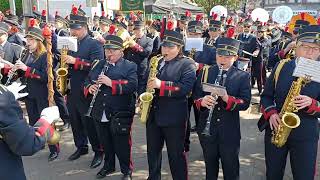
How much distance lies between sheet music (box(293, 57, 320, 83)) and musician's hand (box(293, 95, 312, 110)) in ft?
0.67

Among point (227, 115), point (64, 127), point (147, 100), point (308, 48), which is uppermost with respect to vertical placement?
point (308, 48)

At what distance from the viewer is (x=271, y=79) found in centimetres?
420

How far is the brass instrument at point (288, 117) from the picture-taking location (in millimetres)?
3744

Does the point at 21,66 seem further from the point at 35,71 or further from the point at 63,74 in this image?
the point at 63,74

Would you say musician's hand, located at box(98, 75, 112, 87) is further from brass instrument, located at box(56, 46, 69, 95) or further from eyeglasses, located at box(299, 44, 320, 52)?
eyeglasses, located at box(299, 44, 320, 52)

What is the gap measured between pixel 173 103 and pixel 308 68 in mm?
1784

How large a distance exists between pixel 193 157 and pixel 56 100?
3.26 meters

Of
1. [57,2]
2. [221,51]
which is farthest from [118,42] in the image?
[57,2]

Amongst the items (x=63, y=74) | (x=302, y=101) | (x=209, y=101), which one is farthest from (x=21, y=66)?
(x=302, y=101)

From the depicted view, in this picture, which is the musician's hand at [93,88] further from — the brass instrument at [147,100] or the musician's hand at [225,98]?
the musician's hand at [225,98]

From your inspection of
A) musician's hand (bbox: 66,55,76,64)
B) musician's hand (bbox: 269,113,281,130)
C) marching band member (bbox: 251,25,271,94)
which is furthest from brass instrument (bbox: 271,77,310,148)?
marching band member (bbox: 251,25,271,94)

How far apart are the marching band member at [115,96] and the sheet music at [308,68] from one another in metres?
2.39

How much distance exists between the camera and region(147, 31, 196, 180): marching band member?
4699 millimetres

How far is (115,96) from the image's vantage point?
5238mm
